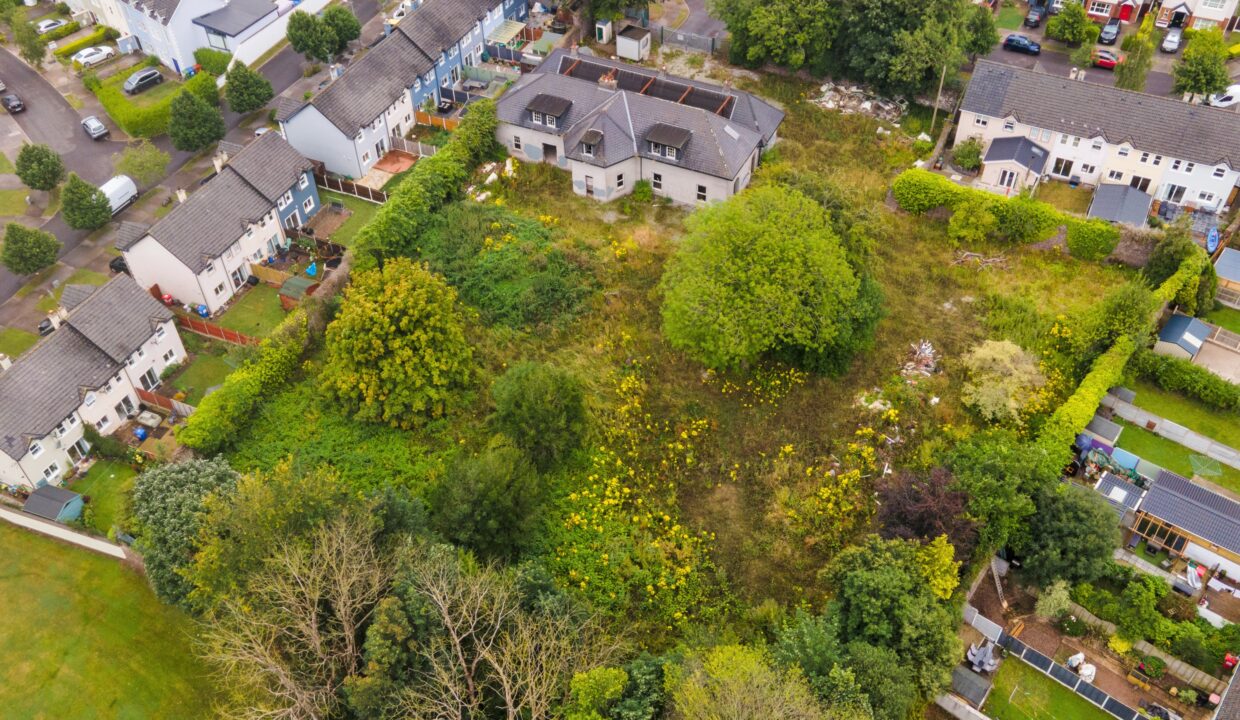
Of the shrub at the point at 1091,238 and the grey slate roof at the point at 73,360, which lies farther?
the shrub at the point at 1091,238

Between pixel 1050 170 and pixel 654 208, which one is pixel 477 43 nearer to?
pixel 654 208

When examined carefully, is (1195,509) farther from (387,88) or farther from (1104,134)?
(387,88)

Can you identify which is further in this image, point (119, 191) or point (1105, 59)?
point (1105, 59)

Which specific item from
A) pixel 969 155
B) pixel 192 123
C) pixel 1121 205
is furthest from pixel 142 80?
pixel 1121 205

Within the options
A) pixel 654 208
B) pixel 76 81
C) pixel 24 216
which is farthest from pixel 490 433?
pixel 76 81

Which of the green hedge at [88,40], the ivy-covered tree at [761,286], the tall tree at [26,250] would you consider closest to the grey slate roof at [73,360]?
the tall tree at [26,250]

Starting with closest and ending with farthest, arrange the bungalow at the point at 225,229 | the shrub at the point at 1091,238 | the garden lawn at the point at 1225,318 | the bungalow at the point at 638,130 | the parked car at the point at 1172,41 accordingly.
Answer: the bungalow at the point at 225,229
the garden lawn at the point at 1225,318
the shrub at the point at 1091,238
the bungalow at the point at 638,130
the parked car at the point at 1172,41

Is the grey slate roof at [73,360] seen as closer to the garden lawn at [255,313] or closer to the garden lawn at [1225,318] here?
the garden lawn at [255,313]
